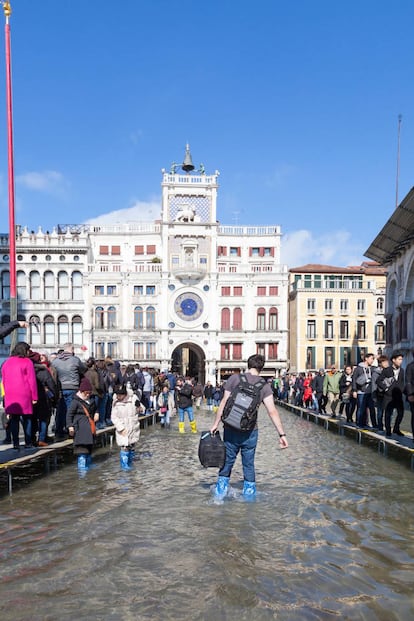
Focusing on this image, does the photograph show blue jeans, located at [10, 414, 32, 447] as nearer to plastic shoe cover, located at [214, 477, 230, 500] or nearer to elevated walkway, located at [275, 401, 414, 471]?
plastic shoe cover, located at [214, 477, 230, 500]

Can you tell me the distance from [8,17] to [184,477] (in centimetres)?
1648

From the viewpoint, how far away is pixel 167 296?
173 feet

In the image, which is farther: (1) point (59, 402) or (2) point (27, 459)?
(1) point (59, 402)

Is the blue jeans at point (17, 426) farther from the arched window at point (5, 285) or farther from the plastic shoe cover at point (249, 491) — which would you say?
the arched window at point (5, 285)

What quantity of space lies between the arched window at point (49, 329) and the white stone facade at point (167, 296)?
9 centimetres

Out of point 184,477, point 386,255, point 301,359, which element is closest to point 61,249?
point 301,359

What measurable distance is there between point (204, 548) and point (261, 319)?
4871 cm

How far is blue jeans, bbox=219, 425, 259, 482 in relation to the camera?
7.20 metres

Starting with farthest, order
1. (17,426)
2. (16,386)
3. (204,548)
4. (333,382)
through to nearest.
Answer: (333,382) < (17,426) < (16,386) < (204,548)

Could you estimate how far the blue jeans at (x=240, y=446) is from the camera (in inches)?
283

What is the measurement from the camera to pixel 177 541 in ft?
18.5

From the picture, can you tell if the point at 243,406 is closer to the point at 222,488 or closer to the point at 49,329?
the point at 222,488

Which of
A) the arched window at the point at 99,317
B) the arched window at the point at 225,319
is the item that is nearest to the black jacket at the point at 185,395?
the arched window at the point at 225,319

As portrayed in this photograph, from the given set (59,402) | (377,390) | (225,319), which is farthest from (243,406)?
(225,319)
